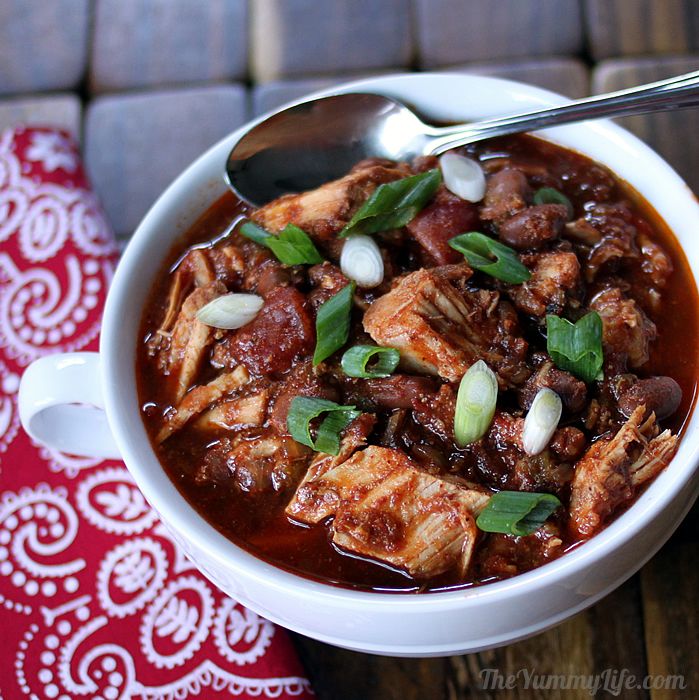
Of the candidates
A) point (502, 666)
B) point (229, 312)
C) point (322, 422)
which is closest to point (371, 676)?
point (502, 666)

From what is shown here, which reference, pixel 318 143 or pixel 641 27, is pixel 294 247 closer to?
Answer: pixel 318 143

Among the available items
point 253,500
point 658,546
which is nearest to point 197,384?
point 253,500

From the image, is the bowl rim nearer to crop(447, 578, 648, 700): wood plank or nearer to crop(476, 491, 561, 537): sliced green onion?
crop(476, 491, 561, 537): sliced green onion

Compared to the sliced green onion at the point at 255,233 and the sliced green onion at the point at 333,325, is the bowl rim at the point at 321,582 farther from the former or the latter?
the sliced green onion at the point at 333,325

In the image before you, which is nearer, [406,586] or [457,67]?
[406,586]

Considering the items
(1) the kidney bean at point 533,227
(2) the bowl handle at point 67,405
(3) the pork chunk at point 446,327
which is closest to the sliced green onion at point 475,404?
(3) the pork chunk at point 446,327

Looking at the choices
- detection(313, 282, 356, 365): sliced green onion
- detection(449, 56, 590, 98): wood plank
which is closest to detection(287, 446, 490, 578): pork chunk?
detection(313, 282, 356, 365): sliced green onion

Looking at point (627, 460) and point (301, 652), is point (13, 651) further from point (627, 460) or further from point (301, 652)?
point (627, 460)
